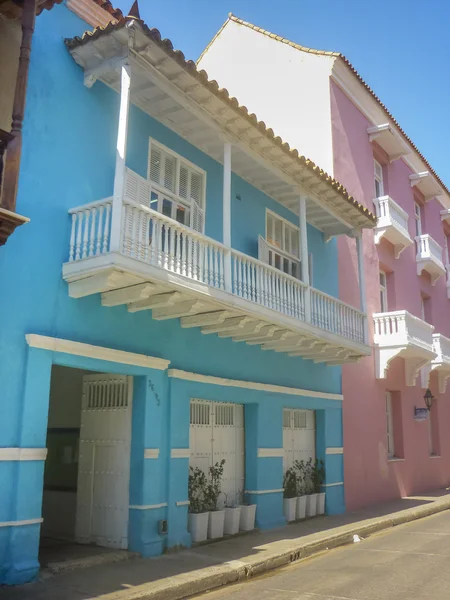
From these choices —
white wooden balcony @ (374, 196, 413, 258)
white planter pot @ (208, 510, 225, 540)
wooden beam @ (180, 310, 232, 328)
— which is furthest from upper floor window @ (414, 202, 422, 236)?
white planter pot @ (208, 510, 225, 540)

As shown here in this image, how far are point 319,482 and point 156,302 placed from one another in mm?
6383

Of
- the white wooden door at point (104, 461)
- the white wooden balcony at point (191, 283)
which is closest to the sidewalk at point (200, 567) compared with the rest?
the white wooden door at point (104, 461)

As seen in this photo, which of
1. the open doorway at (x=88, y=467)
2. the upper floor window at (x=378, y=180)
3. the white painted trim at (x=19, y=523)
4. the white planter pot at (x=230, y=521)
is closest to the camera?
the white painted trim at (x=19, y=523)

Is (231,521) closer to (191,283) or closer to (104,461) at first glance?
(104,461)

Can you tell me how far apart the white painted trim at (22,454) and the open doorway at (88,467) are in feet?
5.00

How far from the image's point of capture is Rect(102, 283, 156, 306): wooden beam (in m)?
7.58

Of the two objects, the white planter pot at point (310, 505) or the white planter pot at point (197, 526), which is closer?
the white planter pot at point (197, 526)

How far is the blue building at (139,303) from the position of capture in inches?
279

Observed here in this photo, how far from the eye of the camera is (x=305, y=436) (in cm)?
1262

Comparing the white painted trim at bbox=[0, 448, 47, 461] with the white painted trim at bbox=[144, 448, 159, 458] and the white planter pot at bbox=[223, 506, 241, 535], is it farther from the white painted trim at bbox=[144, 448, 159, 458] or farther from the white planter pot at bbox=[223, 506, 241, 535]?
the white planter pot at bbox=[223, 506, 241, 535]

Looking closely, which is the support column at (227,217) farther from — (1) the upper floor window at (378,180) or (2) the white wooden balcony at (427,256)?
(2) the white wooden balcony at (427,256)

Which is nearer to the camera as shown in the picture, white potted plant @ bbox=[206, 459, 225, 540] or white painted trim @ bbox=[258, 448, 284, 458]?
white potted plant @ bbox=[206, 459, 225, 540]

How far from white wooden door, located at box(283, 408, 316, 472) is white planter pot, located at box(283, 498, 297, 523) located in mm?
622

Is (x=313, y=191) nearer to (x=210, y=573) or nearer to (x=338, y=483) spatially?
(x=338, y=483)
